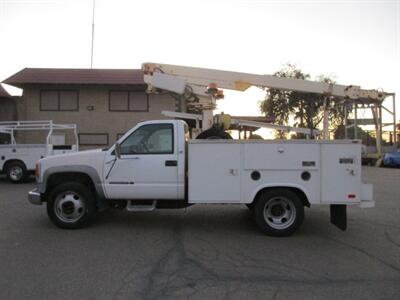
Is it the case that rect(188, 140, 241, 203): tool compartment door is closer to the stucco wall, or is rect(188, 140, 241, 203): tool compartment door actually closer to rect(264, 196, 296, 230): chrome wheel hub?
rect(264, 196, 296, 230): chrome wheel hub

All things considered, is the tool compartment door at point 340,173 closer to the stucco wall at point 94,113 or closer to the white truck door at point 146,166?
the white truck door at point 146,166

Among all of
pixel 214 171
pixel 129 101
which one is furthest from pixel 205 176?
pixel 129 101

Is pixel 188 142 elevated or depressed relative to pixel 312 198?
elevated

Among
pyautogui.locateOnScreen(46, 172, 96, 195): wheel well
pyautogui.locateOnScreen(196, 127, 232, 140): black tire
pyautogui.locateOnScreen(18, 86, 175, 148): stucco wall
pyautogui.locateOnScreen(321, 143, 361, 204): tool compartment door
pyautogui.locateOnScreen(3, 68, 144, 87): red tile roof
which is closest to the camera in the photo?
pyautogui.locateOnScreen(321, 143, 361, 204): tool compartment door

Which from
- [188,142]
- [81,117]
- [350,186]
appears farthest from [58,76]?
[350,186]

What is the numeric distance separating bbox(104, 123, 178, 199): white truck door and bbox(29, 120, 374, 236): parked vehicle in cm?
2

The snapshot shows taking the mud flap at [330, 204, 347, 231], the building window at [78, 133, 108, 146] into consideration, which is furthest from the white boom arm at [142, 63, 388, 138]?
the building window at [78, 133, 108, 146]

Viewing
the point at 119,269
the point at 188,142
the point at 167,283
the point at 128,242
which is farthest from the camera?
the point at 188,142

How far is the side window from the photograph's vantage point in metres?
7.94

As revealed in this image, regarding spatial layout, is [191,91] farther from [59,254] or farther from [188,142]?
[59,254]

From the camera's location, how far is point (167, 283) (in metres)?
5.26

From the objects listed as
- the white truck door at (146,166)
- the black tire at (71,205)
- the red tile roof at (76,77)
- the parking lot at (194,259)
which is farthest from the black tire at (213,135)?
the red tile roof at (76,77)

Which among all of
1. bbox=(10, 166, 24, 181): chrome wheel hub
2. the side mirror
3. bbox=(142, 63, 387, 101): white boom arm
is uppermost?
bbox=(142, 63, 387, 101): white boom arm

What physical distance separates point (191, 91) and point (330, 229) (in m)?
4.39
